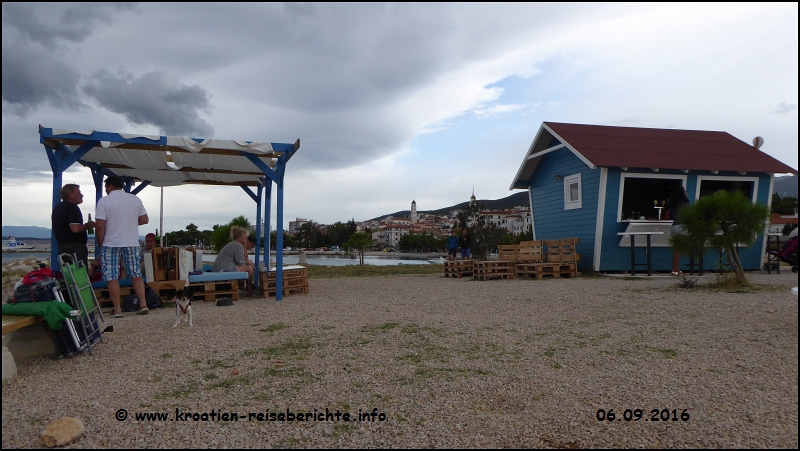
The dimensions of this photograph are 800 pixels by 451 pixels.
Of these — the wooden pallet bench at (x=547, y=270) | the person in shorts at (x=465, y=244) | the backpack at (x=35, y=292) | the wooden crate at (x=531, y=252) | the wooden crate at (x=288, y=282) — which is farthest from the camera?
the person in shorts at (x=465, y=244)

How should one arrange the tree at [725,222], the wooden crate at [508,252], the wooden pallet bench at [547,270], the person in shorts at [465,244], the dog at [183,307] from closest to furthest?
the dog at [183,307]
the tree at [725,222]
the wooden pallet bench at [547,270]
the wooden crate at [508,252]
the person in shorts at [465,244]

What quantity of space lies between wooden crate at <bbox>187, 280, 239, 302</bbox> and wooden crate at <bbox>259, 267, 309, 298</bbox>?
522 millimetres

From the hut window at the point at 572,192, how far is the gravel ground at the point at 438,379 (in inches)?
283

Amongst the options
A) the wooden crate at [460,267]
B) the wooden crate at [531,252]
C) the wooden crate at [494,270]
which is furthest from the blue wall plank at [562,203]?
the wooden crate at [460,267]

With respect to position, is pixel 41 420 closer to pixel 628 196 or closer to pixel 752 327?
pixel 752 327

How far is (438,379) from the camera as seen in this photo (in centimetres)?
376

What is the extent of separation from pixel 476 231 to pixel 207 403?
38.0 meters

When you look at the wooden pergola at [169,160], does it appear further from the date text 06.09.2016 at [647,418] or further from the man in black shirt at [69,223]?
the date text 06.09.2016 at [647,418]

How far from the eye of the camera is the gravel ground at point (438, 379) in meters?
2.81

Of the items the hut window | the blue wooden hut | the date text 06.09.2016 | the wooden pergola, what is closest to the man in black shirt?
the wooden pergola

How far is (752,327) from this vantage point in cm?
532

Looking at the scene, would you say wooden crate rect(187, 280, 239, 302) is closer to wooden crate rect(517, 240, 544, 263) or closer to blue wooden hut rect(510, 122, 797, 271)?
wooden crate rect(517, 240, 544, 263)

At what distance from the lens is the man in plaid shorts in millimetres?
6422

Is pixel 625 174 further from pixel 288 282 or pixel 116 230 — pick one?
pixel 116 230
